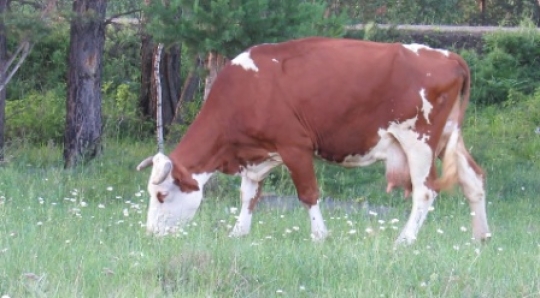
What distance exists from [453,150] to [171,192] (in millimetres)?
2863

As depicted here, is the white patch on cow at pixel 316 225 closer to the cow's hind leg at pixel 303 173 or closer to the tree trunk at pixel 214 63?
the cow's hind leg at pixel 303 173

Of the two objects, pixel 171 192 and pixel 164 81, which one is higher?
pixel 171 192

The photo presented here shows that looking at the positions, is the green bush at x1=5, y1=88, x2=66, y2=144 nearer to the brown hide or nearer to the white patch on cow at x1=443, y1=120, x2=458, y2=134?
the brown hide

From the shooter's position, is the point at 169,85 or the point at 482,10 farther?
the point at 482,10

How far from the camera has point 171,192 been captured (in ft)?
32.6

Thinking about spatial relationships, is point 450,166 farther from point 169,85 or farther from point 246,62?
point 169,85

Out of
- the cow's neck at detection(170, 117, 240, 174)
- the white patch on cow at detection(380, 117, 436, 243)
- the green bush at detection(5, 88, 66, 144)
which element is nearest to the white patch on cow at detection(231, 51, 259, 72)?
the cow's neck at detection(170, 117, 240, 174)

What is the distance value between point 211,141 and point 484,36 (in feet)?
45.5

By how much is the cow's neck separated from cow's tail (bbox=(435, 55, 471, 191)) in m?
2.09

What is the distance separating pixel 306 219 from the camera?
1052cm

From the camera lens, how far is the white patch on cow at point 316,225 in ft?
30.0

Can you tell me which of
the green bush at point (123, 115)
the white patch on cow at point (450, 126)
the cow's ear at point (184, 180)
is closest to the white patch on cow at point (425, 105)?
the white patch on cow at point (450, 126)

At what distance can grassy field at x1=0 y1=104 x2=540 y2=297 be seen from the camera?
6.55 meters

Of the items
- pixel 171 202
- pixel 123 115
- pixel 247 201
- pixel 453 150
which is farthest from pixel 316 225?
pixel 123 115
